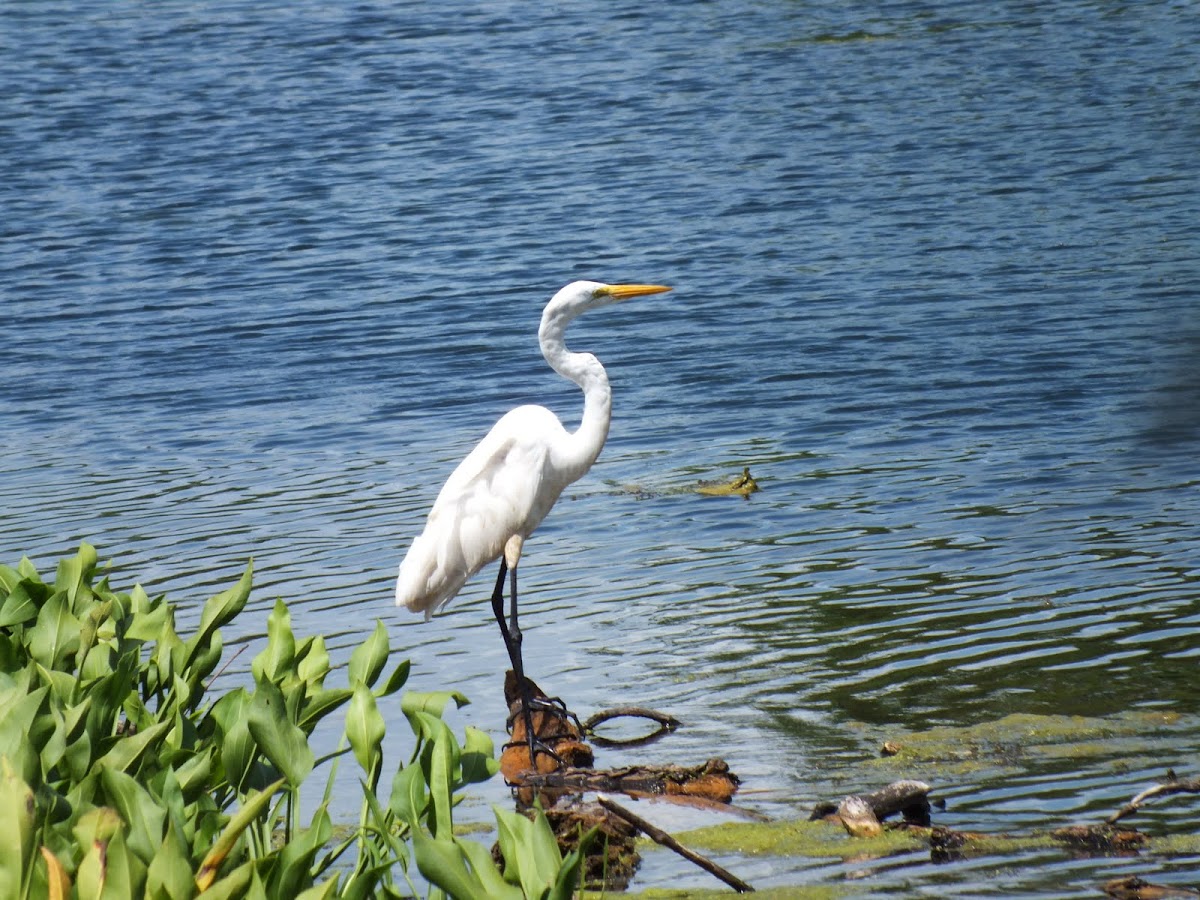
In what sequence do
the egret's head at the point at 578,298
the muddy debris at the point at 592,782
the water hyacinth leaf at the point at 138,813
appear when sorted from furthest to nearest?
the egret's head at the point at 578,298 → the muddy debris at the point at 592,782 → the water hyacinth leaf at the point at 138,813

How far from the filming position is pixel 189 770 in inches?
122

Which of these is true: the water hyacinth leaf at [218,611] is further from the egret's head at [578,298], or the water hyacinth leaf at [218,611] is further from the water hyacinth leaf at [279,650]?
the egret's head at [578,298]

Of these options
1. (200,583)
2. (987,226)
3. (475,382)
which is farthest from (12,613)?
(987,226)

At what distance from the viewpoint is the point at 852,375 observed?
35.0 feet

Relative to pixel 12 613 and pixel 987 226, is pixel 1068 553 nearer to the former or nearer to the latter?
pixel 12 613

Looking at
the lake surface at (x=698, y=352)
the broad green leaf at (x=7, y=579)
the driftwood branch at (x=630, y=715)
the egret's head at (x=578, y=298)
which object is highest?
the broad green leaf at (x=7, y=579)

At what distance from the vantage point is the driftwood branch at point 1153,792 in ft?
13.1

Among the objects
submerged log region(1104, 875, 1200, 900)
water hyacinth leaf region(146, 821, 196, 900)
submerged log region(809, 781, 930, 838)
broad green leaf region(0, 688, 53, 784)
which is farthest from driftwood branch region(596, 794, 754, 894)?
water hyacinth leaf region(146, 821, 196, 900)

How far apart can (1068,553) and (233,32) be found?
21.6m

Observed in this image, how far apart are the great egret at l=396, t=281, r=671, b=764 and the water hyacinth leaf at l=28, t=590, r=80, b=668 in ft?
7.45

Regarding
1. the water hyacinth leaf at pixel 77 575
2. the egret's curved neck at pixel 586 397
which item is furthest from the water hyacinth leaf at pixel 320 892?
the egret's curved neck at pixel 586 397

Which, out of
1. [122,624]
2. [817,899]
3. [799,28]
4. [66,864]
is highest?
[66,864]

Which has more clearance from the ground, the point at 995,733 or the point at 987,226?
the point at 995,733

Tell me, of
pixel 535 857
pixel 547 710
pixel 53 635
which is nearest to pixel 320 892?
pixel 535 857
